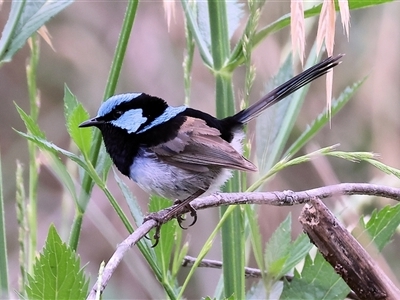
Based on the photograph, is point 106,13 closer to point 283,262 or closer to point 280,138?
point 280,138

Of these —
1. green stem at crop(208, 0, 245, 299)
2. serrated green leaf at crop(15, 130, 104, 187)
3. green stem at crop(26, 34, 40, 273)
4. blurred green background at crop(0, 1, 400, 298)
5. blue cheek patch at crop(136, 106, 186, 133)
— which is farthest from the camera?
blurred green background at crop(0, 1, 400, 298)

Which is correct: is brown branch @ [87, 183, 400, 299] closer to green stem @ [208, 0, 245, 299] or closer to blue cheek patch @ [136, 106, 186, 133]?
green stem @ [208, 0, 245, 299]

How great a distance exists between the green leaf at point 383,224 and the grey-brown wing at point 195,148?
560mm

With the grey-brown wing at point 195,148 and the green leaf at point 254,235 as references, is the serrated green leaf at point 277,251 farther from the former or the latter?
the grey-brown wing at point 195,148

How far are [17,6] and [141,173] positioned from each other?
600 mm

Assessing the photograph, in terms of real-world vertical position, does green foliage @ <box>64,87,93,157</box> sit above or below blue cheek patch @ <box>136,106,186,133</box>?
above

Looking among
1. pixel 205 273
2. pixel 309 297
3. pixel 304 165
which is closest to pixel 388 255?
pixel 304 165

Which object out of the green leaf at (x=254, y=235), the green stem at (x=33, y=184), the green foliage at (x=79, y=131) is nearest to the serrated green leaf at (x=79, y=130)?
the green foliage at (x=79, y=131)

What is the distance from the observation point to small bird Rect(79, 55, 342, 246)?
1768mm

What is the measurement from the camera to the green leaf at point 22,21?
1.38 m

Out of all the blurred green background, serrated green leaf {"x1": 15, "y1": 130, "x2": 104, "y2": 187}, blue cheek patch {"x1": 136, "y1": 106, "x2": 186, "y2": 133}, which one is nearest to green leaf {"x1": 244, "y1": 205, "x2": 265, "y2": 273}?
serrated green leaf {"x1": 15, "y1": 130, "x2": 104, "y2": 187}

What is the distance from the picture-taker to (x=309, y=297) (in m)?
1.26

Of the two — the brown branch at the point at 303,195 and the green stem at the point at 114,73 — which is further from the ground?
the green stem at the point at 114,73

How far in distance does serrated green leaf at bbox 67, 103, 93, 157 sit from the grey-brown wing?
0.54 meters
